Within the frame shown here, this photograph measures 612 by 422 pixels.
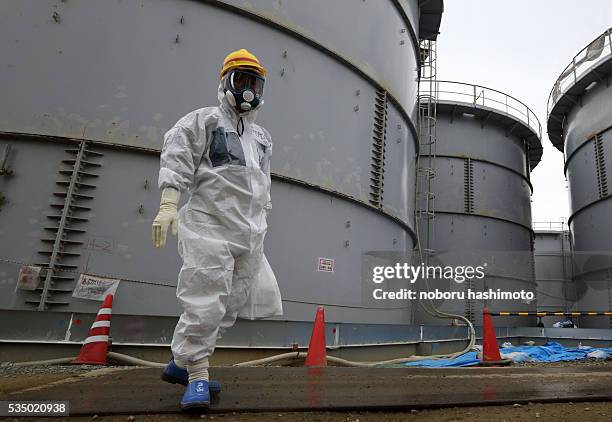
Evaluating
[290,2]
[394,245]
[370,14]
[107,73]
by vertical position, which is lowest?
[394,245]

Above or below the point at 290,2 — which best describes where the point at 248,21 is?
below

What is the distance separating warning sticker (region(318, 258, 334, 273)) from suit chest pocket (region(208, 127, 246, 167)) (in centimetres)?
383

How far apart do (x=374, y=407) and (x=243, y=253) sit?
0.87 m

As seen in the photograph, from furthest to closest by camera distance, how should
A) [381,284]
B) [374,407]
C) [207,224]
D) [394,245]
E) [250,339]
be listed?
1. [394,245]
2. [381,284]
3. [250,339]
4. [207,224]
5. [374,407]

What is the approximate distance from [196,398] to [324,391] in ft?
2.26

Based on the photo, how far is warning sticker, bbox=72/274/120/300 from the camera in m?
4.42

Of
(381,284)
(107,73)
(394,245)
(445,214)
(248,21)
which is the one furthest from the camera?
(445,214)

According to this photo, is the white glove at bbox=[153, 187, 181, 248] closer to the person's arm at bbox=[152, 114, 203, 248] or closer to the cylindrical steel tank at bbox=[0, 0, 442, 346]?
the person's arm at bbox=[152, 114, 203, 248]

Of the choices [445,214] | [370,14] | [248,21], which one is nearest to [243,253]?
[248,21]

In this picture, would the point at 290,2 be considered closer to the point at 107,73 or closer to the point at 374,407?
the point at 107,73

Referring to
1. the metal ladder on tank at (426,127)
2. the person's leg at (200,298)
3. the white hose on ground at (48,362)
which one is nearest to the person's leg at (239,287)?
the person's leg at (200,298)

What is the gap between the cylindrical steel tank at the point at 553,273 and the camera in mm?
14367

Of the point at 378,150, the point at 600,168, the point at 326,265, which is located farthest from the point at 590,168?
the point at 326,265

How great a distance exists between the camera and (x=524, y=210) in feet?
45.1
